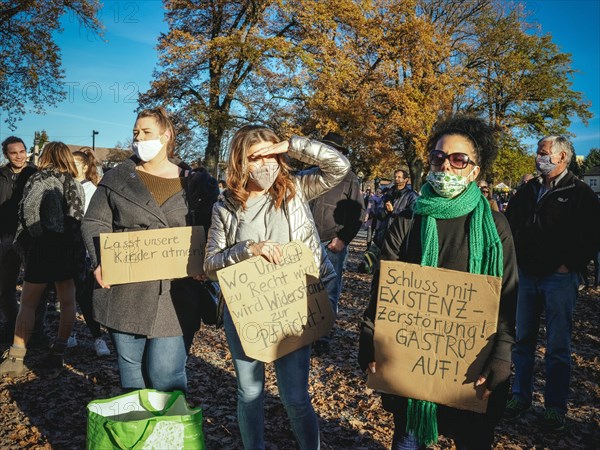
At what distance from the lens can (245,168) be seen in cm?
243

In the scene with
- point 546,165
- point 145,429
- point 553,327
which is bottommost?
point 145,429

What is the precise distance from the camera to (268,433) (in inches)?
140

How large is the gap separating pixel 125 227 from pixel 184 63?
64.5ft

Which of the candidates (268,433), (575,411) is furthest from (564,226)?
(268,433)

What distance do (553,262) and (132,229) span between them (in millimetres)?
3187

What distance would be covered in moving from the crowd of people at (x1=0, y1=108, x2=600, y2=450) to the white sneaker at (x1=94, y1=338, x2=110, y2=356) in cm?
82

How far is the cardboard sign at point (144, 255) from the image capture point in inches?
103

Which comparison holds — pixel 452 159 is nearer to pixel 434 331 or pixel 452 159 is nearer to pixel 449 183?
pixel 449 183

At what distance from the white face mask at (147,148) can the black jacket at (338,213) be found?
8.20 feet

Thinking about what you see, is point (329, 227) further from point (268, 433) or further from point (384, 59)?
point (384, 59)

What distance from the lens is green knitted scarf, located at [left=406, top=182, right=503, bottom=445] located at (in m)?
2.03

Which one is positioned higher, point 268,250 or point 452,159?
point 452,159

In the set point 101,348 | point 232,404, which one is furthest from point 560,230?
point 101,348

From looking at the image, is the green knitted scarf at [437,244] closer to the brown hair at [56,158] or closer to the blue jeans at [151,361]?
the blue jeans at [151,361]
